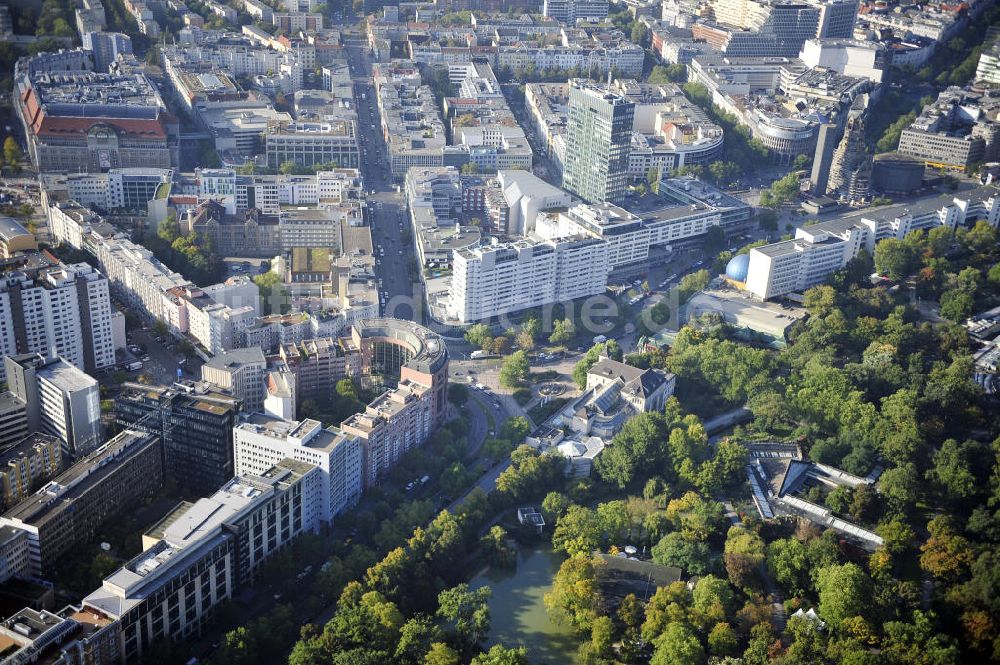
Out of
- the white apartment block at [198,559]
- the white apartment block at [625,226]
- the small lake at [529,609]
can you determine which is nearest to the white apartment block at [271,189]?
the white apartment block at [625,226]

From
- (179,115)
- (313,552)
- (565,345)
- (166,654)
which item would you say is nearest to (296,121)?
(179,115)

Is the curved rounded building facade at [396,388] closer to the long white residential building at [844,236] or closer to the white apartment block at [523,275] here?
the white apartment block at [523,275]

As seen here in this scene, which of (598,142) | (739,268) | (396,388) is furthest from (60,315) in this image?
(739,268)

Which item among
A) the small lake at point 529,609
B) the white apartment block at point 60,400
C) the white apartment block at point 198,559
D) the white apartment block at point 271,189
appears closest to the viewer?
the white apartment block at point 198,559

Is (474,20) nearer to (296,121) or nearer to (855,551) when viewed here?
(296,121)

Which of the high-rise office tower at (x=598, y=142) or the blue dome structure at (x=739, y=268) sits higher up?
the high-rise office tower at (x=598, y=142)

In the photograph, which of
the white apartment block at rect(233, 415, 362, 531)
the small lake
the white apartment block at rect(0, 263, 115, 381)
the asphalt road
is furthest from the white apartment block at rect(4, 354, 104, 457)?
the asphalt road

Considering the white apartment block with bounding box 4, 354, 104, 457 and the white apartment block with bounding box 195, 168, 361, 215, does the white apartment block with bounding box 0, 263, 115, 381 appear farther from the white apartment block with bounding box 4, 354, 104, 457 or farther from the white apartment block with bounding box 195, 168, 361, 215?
the white apartment block with bounding box 195, 168, 361, 215

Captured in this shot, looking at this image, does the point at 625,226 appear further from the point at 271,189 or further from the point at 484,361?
the point at 271,189
